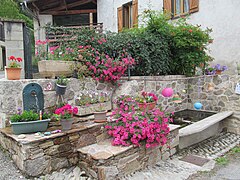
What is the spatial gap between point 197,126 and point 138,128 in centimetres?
169

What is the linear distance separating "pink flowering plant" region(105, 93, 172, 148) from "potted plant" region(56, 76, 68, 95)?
1047mm

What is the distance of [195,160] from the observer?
145 inches

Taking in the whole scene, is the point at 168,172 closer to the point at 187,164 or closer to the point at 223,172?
the point at 187,164

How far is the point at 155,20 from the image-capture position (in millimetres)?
5945

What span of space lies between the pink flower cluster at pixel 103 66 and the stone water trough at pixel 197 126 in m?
1.86

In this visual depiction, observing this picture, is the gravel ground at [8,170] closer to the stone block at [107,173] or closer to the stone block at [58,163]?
the stone block at [58,163]

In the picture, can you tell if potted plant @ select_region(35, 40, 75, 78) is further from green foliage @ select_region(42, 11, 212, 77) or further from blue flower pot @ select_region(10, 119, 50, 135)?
blue flower pot @ select_region(10, 119, 50, 135)

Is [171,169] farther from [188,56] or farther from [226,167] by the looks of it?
[188,56]

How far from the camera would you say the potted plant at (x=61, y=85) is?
370 centimetres

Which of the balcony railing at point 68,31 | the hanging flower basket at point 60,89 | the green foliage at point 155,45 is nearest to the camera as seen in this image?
the hanging flower basket at point 60,89

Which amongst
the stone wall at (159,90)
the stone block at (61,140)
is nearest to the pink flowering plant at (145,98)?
the stone wall at (159,90)

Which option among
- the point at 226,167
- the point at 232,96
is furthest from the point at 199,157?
the point at 232,96

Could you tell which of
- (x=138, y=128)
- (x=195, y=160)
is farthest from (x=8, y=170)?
(x=195, y=160)

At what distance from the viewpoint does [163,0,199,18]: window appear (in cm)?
693
